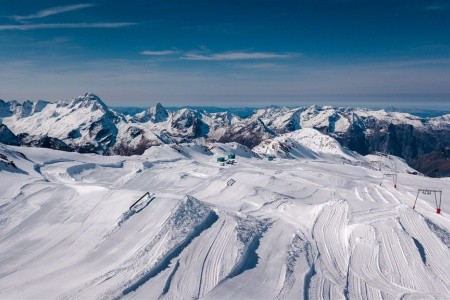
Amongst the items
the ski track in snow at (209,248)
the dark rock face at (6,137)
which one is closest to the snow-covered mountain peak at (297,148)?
the dark rock face at (6,137)

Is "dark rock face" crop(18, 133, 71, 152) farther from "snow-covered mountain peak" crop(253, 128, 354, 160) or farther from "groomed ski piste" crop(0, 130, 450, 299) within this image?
"groomed ski piste" crop(0, 130, 450, 299)

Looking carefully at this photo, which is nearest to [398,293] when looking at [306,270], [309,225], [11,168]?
[306,270]

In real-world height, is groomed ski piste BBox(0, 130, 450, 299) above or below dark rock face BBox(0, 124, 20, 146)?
above

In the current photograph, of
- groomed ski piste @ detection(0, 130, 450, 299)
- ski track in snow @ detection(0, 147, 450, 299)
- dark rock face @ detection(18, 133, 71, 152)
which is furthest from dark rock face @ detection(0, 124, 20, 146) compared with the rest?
ski track in snow @ detection(0, 147, 450, 299)

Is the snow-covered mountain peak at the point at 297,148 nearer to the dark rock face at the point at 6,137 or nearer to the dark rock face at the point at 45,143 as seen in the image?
the dark rock face at the point at 45,143

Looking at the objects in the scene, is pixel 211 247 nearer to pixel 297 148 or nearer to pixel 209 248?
pixel 209 248

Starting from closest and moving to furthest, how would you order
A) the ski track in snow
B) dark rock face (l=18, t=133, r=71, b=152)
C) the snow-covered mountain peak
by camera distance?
the ski track in snow < the snow-covered mountain peak < dark rock face (l=18, t=133, r=71, b=152)

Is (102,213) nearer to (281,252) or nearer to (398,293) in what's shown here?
(281,252)

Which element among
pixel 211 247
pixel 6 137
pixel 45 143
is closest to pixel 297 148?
pixel 45 143

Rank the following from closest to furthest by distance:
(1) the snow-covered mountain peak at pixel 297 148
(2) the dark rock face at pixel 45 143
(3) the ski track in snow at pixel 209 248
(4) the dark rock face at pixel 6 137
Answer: (3) the ski track in snow at pixel 209 248 < (1) the snow-covered mountain peak at pixel 297 148 < (4) the dark rock face at pixel 6 137 < (2) the dark rock face at pixel 45 143
